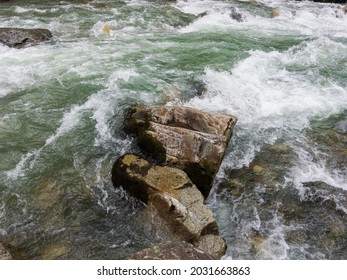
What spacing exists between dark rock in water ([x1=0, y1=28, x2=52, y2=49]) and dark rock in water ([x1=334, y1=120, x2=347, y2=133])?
360 inches

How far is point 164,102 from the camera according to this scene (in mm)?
8344

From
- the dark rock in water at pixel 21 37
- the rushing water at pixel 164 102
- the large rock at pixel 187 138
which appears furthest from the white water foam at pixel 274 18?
the large rock at pixel 187 138

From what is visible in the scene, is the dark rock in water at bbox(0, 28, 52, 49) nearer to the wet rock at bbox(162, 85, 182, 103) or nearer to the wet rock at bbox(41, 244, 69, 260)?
the wet rock at bbox(162, 85, 182, 103)

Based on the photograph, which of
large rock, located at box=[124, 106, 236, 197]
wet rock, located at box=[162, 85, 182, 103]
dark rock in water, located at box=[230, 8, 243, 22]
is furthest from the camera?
dark rock in water, located at box=[230, 8, 243, 22]

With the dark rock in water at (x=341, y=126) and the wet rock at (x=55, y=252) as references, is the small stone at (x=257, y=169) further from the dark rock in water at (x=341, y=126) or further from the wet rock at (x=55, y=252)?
the wet rock at (x=55, y=252)

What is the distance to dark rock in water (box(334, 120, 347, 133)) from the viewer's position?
25.5 feet

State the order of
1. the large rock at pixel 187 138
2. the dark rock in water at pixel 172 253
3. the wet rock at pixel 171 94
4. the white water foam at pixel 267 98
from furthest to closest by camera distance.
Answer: the wet rock at pixel 171 94 < the white water foam at pixel 267 98 < the large rock at pixel 187 138 < the dark rock in water at pixel 172 253

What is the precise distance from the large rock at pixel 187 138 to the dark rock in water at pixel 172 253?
69.5 inches

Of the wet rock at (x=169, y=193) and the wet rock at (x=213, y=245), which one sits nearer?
the wet rock at (x=213, y=245)

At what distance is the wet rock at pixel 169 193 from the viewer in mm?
5086

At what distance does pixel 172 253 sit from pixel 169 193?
1.27m

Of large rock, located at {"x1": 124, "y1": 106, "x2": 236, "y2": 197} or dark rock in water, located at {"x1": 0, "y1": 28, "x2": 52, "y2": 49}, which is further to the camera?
dark rock in water, located at {"x1": 0, "y1": 28, "x2": 52, "y2": 49}

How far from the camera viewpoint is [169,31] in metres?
12.8

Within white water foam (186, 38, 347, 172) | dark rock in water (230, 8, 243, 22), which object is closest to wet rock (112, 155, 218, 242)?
white water foam (186, 38, 347, 172)
